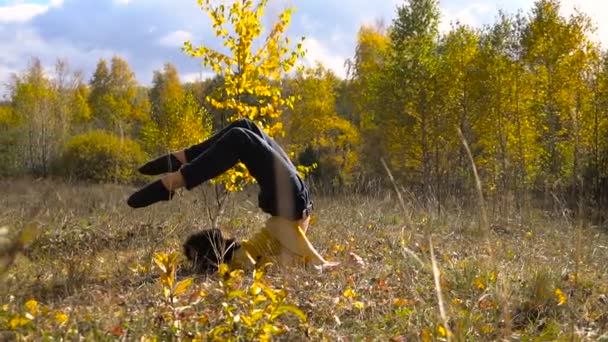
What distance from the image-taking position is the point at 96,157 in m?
25.5

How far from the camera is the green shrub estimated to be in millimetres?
24547

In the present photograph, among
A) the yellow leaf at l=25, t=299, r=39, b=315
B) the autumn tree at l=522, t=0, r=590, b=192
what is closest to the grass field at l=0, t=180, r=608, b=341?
the yellow leaf at l=25, t=299, r=39, b=315

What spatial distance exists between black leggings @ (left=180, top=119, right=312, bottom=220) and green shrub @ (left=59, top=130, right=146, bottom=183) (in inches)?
851

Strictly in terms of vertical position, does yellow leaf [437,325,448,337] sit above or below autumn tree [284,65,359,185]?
below

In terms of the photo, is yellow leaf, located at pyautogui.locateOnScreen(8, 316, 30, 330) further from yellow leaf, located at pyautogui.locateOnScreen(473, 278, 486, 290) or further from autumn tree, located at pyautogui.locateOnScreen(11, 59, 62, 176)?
autumn tree, located at pyautogui.locateOnScreen(11, 59, 62, 176)

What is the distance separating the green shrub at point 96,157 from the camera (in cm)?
2455

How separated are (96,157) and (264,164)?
2392 centimetres

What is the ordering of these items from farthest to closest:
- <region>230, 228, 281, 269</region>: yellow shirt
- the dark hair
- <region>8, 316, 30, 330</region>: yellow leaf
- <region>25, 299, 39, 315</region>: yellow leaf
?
<region>230, 228, 281, 269</region>: yellow shirt < the dark hair < <region>25, 299, 39, 315</region>: yellow leaf < <region>8, 316, 30, 330</region>: yellow leaf

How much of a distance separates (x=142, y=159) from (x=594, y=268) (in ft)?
73.2

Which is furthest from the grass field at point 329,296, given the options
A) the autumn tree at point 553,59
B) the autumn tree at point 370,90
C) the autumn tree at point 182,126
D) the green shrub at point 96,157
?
the green shrub at point 96,157

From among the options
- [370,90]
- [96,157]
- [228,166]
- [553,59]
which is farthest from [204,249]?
[96,157]

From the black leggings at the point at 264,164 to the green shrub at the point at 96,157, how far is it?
70.9 feet

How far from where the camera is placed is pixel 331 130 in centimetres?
3100

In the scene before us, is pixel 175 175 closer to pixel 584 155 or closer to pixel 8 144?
pixel 584 155
